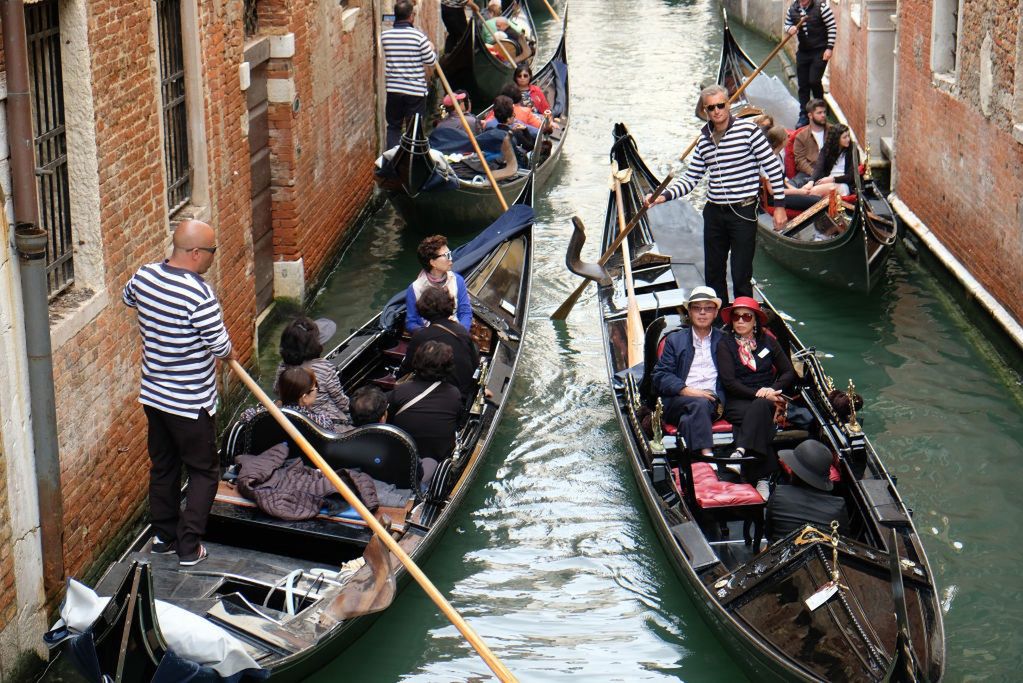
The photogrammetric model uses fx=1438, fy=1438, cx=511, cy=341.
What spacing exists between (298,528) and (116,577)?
22.9 inches

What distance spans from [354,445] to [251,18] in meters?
2.92

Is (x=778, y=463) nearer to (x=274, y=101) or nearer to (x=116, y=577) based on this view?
(x=116, y=577)

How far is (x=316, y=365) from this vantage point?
4.58 meters

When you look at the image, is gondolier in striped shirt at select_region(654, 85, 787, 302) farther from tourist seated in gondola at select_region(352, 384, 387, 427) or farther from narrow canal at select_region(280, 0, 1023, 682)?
tourist seated in gondola at select_region(352, 384, 387, 427)

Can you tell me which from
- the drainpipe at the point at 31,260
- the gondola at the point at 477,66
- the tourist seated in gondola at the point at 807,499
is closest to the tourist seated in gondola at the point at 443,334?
the tourist seated in gondola at the point at 807,499

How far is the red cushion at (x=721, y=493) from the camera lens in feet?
14.0

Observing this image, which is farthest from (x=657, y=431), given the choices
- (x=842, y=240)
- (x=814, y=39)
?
(x=814, y=39)

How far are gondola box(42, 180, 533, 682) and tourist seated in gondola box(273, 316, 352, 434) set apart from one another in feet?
0.81

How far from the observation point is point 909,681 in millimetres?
3039

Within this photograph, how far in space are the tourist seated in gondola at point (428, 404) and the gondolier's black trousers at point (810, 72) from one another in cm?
589

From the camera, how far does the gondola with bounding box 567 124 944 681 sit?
11.4 ft

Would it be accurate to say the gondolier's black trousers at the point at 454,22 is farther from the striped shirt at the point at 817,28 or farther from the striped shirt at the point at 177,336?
the striped shirt at the point at 177,336

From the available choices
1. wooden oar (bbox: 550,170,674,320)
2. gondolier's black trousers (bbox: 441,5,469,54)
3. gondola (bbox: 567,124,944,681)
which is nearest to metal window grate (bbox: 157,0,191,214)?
gondola (bbox: 567,124,944,681)

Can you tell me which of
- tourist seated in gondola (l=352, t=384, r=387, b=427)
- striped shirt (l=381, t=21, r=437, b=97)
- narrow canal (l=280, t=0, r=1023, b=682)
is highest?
striped shirt (l=381, t=21, r=437, b=97)
